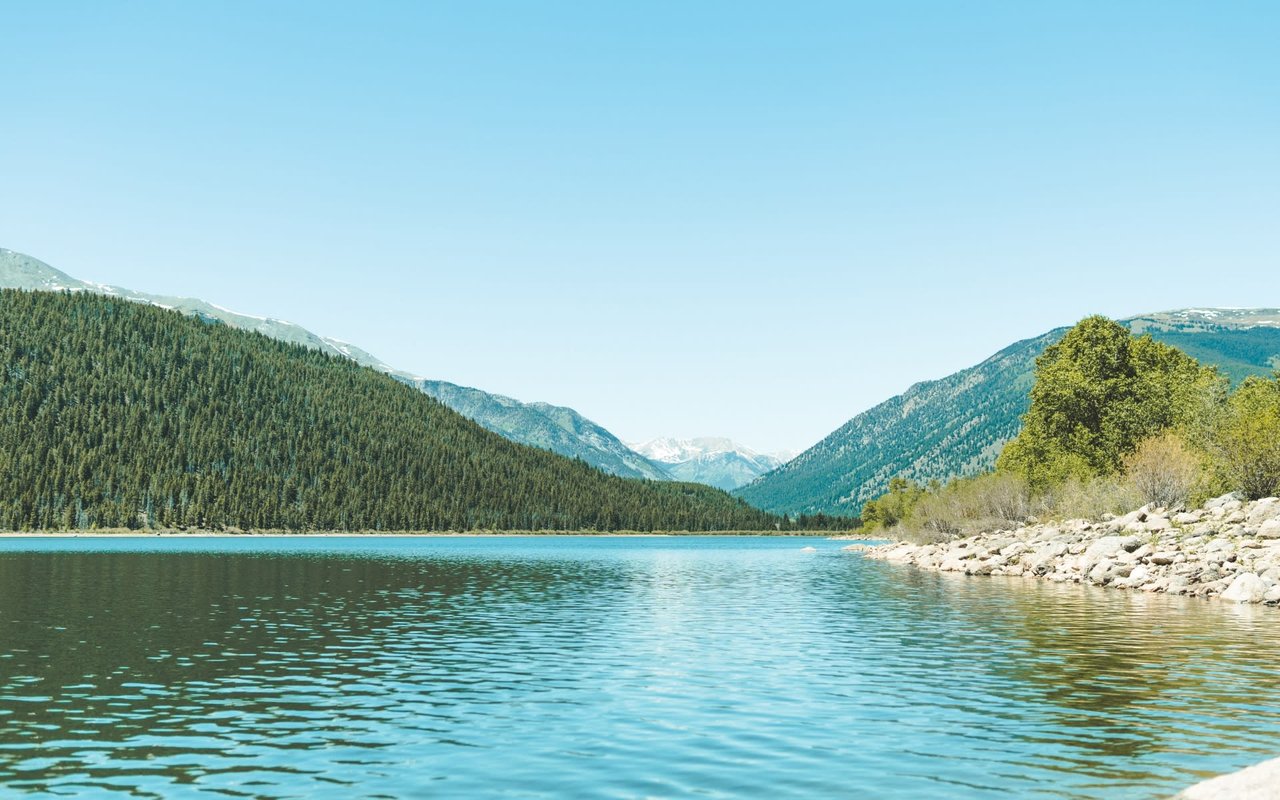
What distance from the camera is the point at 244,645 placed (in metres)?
41.4

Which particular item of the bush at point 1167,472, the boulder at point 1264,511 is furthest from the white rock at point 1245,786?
the bush at point 1167,472

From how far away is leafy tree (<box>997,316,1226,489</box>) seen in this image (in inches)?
4550

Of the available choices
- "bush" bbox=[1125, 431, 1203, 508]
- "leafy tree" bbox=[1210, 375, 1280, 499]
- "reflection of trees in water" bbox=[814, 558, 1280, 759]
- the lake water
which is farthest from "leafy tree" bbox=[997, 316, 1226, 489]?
the lake water

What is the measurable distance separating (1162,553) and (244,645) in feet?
193

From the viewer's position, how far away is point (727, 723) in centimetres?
2658

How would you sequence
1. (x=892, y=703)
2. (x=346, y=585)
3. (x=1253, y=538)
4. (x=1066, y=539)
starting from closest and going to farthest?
(x=892, y=703) → (x=1253, y=538) → (x=346, y=585) → (x=1066, y=539)

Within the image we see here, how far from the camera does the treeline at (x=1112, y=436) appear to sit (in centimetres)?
9212

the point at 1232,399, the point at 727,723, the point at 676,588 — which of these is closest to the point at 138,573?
the point at 676,588

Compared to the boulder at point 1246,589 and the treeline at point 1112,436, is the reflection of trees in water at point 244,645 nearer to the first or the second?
the boulder at point 1246,589

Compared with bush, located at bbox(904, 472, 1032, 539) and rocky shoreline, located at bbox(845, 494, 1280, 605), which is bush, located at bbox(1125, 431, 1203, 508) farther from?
bush, located at bbox(904, 472, 1032, 539)

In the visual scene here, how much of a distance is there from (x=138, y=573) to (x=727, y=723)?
3116 inches

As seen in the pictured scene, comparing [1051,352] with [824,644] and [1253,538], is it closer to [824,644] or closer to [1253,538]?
[1253,538]

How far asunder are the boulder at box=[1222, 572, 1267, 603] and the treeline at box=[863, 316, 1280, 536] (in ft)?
96.7

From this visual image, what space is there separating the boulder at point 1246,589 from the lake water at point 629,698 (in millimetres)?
2942
